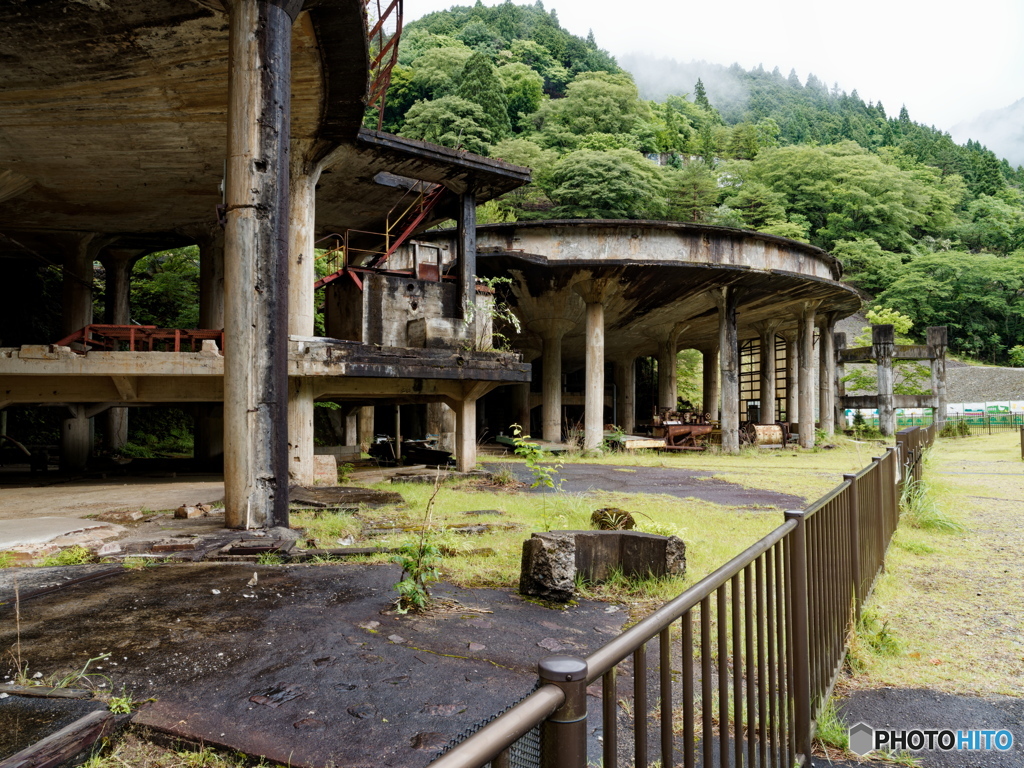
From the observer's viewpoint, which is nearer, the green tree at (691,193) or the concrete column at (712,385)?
the concrete column at (712,385)

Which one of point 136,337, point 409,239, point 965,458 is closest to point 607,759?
point 136,337

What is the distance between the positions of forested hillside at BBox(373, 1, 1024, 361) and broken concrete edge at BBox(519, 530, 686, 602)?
29.7 metres

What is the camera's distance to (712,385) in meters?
30.4

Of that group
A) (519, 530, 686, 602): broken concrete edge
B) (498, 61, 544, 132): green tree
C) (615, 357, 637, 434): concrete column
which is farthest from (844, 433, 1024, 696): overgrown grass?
(498, 61, 544, 132): green tree

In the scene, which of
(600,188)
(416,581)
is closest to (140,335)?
(416,581)

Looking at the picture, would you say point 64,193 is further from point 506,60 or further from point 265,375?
point 506,60

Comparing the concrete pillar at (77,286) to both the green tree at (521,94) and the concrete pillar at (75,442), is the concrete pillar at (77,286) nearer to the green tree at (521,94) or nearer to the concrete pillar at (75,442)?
the concrete pillar at (75,442)

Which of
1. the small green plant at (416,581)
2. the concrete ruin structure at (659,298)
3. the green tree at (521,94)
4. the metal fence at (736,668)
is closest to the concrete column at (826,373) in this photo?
→ the concrete ruin structure at (659,298)

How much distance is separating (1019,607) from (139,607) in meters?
6.23

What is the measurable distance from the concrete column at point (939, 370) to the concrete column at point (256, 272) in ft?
106

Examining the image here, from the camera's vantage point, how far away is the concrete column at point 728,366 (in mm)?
20578

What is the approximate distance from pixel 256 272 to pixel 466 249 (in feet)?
23.7

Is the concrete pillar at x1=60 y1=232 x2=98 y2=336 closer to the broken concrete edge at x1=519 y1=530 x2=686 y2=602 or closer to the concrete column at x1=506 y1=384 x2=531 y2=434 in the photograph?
the concrete column at x1=506 y1=384 x2=531 y2=434

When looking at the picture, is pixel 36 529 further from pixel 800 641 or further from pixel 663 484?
pixel 663 484
